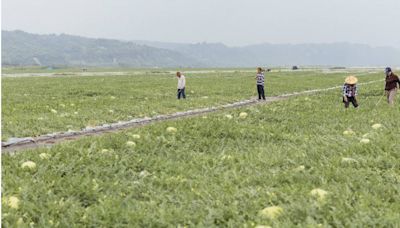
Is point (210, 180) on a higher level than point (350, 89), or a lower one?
lower

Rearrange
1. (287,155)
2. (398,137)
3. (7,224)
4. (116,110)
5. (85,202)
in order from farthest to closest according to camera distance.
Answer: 1. (116,110)
2. (398,137)
3. (287,155)
4. (85,202)
5. (7,224)

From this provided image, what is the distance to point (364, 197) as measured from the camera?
6863mm

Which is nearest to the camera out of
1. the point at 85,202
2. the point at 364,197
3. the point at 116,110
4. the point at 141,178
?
the point at 364,197

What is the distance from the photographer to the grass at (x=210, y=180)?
21.3 ft

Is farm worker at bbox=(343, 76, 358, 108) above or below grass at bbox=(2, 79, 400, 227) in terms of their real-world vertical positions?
above

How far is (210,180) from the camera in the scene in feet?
28.2

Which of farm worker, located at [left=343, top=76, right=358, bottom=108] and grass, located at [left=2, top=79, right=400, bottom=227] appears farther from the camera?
farm worker, located at [left=343, top=76, right=358, bottom=108]

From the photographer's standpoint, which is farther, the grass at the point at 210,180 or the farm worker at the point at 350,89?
the farm worker at the point at 350,89

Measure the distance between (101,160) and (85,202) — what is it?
235 centimetres

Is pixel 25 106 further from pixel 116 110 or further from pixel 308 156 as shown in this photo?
pixel 308 156

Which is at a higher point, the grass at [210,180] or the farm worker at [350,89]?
the farm worker at [350,89]

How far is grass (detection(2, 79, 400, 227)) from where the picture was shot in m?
6.49

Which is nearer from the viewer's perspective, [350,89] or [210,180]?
[210,180]

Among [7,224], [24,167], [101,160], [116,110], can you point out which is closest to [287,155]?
[101,160]
